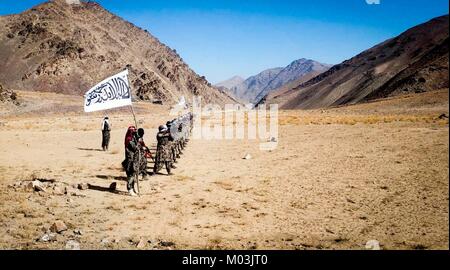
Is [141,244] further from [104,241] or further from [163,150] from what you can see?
[163,150]

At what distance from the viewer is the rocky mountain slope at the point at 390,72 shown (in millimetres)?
89250

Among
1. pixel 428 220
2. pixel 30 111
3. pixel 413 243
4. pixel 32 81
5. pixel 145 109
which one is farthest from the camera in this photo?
pixel 32 81

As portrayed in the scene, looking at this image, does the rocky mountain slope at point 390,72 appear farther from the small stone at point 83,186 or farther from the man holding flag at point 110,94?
the small stone at point 83,186

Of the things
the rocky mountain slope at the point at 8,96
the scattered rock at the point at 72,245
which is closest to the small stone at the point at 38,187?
the scattered rock at the point at 72,245

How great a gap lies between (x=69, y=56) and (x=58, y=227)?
10694 cm

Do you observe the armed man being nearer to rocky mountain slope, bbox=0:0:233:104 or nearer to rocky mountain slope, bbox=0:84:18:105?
rocky mountain slope, bbox=0:84:18:105

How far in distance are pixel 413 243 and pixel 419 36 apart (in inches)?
6156

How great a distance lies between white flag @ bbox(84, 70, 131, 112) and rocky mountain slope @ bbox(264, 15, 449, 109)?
86817mm

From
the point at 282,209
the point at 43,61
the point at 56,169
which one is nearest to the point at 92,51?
the point at 43,61

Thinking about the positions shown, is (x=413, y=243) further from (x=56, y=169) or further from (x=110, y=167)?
(x=56, y=169)

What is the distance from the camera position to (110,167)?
14.5 meters

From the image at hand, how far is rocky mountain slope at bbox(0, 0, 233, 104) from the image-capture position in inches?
3920

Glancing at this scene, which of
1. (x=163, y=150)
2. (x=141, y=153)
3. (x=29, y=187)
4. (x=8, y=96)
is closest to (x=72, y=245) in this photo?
(x=29, y=187)

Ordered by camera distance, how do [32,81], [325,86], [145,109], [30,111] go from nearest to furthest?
1. [30,111]
2. [145,109]
3. [32,81]
4. [325,86]
